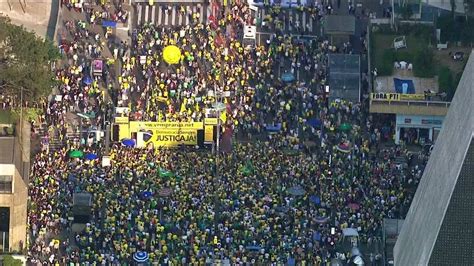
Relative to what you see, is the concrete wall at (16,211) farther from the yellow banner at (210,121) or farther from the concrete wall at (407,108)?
the concrete wall at (407,108)

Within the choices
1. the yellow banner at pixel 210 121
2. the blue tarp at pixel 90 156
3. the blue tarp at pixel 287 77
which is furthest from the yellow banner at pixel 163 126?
the blue tarp at pixel 287 77

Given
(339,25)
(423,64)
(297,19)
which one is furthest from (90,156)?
(423,64)

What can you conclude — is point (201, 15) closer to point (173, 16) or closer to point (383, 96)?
point (173, 16)

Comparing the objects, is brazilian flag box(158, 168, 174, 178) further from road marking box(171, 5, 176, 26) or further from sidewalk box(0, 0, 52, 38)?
sidewalk box(0, 0, 52, 38)

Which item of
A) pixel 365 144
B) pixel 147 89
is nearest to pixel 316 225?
pixel 365 144

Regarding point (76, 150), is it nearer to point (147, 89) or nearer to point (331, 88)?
point (147, 89)
